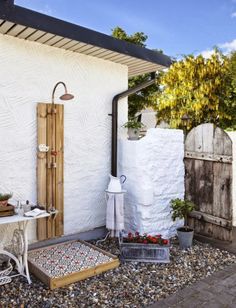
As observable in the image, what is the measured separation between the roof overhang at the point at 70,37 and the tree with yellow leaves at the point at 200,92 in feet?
20.7

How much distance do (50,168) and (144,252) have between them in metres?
1.77

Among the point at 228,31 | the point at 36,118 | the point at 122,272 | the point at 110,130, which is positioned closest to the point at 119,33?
the point at 228,31

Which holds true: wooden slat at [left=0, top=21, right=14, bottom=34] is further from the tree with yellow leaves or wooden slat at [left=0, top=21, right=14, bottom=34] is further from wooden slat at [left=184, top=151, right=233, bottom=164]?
the tree with yellow leaves

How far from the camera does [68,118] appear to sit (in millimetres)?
4402

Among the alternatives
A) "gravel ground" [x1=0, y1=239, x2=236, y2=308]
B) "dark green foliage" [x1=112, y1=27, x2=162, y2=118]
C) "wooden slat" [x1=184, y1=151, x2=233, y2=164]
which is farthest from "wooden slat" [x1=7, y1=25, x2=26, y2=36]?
"dark green foliage" [x1=112, y1=27, x2=162, y2=118]

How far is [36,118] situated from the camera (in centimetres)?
404

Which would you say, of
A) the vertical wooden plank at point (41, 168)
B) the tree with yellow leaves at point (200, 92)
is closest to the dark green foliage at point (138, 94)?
the tree with yellow leaves at point (200, 92)

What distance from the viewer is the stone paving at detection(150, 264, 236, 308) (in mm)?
2884

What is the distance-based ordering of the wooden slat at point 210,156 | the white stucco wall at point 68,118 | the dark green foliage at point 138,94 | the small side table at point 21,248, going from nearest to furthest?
1. the small side table at point 21,248
2. the white stucco wall at point 68,118
3. the wooden slat at point 210,156
4. the dark green foliage at point 138,94

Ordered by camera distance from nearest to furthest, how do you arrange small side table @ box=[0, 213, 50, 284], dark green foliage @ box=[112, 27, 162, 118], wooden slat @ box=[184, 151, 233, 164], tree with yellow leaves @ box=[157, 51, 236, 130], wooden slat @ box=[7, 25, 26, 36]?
small side table @ box=[0, 213, 50, 284]
wooden slat @ box=[7, 25, 26, 36]
wooden slat @ box=[184, 151, 233, 164]
tree with yellow leaves @ box=[157, 51, 236, 130]
dark green foliage @ box=[112, 27, 162, 118]

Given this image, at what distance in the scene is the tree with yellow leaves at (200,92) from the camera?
10.8 m

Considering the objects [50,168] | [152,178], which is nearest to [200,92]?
[152,178]

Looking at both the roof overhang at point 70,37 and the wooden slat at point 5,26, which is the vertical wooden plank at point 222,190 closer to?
the roof overhang at point 70,37

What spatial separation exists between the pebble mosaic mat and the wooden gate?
1920mm
